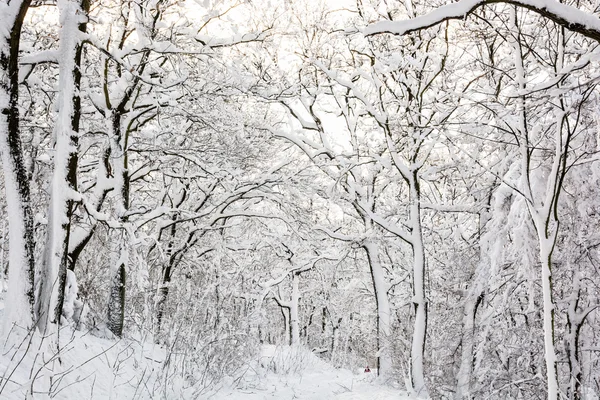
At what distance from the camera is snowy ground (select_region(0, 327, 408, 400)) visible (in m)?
3.53

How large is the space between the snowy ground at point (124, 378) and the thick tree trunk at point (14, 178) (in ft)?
1.58

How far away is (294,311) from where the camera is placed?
61.6ft

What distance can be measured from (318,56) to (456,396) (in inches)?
310

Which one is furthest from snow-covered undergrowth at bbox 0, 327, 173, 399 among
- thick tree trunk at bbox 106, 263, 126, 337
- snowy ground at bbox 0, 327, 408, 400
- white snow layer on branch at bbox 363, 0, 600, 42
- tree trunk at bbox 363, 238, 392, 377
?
tree trunk at bbox 363, 238, 392, 377

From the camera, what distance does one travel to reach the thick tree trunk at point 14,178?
4191mm

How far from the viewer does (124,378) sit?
5.22 meters

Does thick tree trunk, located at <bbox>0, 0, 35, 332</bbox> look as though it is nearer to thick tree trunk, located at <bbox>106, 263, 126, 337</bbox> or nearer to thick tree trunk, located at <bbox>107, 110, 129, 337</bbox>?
thick tree trunk, located at <bbox>107, 110, 129, 337</bbox>

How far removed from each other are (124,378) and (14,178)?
2594 millimetres

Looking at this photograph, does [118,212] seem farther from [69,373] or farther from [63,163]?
[69,373]

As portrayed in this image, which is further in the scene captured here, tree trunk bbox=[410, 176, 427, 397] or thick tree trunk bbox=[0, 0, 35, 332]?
tree trunk bbox=[410, 176, 427, 397]

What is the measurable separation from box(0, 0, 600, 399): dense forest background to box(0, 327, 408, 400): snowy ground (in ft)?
0.72

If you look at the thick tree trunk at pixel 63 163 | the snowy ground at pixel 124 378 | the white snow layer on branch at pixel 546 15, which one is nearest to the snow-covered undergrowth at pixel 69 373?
the snowy ground at pixel 124 378

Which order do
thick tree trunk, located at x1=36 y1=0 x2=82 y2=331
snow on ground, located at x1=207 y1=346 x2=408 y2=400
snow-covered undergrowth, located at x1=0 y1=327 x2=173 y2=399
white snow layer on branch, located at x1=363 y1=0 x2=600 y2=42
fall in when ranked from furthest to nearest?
snow on ground, located at x1=207 y1=346 x2=408 y2=400 < thick tree trunk, located at x1=36 y1=0 x2=82 y2=331 < snow-covered undergrowth, located at x1=0 y1=327 x2=173 y2=399 < white snow layer on branch, located at x1=363 y1=0 x2=600 y2=42

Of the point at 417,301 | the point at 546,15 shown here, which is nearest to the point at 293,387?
the point at 417,301
